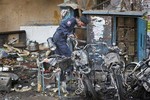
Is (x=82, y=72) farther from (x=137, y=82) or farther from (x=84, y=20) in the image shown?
(x=84, y=20)

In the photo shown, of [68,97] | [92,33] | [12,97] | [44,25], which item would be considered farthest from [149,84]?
[44,25]

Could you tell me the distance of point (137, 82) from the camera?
8820 mm

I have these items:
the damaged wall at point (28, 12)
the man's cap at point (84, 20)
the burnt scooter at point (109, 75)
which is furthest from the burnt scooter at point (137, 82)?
the damaged wall at point (28, 12)

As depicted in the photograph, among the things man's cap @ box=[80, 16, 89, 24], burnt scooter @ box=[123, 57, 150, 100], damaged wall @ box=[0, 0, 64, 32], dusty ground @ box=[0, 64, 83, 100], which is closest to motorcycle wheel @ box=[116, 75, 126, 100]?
burnt scooter @ box=[123, 57, 150, 100]

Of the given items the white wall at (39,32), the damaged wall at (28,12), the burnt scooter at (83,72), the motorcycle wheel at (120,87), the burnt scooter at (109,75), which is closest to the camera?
the motorcycle wheel at (120,87)

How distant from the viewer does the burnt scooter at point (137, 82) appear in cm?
861

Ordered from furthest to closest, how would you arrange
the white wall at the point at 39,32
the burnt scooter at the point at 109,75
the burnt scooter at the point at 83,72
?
the white wall at the point at 39,32 → the burnt scooter at the point at 83,72 → the burnt scooter at the point at 109,75

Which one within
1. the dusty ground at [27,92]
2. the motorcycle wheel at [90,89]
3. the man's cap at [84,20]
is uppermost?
the man's cap at [84,20]

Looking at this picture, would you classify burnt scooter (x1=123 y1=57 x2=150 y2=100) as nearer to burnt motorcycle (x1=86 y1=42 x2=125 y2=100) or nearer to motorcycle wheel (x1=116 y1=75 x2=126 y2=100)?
motorcycle wheel (x1=116 y1=75 x2=126 y2=100)

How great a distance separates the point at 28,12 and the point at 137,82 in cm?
899

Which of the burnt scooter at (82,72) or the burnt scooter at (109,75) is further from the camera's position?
the burnt scooter at (82,72)

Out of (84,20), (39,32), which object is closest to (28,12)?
(39,32)

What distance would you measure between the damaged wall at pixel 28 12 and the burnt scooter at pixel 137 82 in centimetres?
806

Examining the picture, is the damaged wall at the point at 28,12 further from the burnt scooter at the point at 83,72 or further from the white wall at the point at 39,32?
the burnt scooter at the point at 83,72
